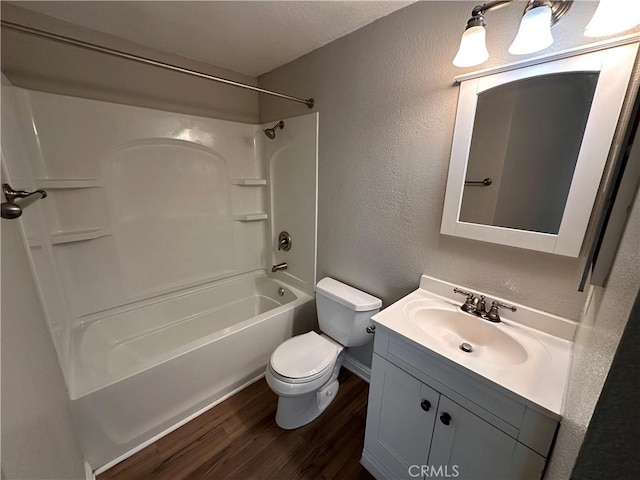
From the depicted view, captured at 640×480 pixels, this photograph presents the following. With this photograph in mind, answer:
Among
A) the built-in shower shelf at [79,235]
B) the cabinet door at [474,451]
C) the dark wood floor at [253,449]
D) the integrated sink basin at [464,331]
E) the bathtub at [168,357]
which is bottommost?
the dark wood floor at [253,449]

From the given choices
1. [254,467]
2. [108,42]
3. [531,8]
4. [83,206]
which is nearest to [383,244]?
[531,8]

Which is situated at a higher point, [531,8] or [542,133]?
[531,8]

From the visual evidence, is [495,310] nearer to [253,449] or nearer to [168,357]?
[253,449]

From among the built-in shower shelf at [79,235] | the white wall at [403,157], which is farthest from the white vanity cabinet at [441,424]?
the built-in shower shelf at [79,235]

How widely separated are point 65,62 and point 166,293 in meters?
1.61

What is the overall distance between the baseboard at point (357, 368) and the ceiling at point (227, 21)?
7.15ft

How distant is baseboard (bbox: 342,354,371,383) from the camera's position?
1.84 m

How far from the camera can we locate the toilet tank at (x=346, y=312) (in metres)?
1.54

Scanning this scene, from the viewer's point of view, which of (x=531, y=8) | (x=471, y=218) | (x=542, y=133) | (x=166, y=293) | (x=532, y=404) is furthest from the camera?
(x=166, y=293)

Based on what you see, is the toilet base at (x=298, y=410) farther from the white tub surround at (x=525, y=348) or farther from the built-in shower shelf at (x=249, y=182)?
the built-in shower shelf at (x=249, y=182)

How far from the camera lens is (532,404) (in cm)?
73

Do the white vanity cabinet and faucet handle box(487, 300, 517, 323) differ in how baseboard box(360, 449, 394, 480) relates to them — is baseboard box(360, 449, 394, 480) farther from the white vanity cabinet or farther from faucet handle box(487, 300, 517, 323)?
faucet handle box(487, 300, 517, 323)

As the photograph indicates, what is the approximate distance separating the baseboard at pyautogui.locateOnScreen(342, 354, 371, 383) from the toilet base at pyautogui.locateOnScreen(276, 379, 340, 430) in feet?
1.26

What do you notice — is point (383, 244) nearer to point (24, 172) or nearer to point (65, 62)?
point (24, 172)
